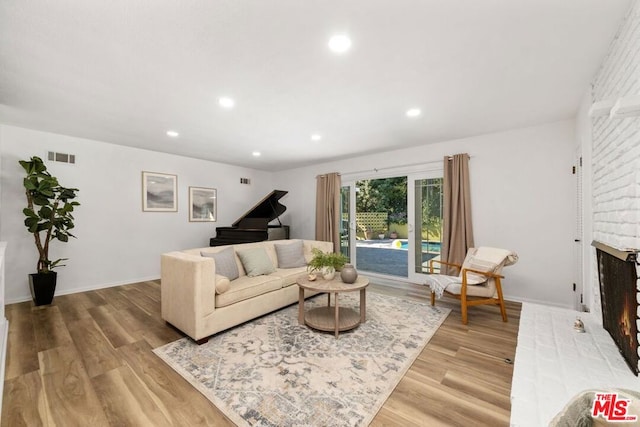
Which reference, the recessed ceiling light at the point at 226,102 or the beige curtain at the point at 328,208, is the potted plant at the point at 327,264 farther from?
the beige curtain at the point at 328,208

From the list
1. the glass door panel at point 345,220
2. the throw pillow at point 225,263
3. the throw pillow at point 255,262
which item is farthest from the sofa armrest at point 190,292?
the glass door panel at point 345,220

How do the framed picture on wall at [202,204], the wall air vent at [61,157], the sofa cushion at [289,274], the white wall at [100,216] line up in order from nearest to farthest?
the sofa cushion at [289,274]
the white wall at [100,216]
the wall air vent at [61,157]
the framed picture on wall at [202,204]

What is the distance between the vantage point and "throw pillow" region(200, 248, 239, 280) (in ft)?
9.73

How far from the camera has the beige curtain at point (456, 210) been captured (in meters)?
3.92

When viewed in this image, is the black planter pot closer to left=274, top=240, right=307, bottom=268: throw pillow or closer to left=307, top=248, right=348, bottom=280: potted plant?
left=274, top=240, right=307, bottom=268: throw pillow

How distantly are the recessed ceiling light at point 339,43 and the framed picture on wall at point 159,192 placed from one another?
4378mm

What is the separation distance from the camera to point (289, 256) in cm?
384

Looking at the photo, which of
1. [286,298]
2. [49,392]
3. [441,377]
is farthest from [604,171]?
[49,392]

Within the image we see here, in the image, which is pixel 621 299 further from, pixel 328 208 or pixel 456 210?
pixel 328 208

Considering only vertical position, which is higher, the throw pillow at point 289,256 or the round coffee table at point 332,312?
the throw pillow at point 289,256

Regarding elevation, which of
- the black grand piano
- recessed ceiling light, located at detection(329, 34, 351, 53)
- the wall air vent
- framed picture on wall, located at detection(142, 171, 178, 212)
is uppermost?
recessed ceiling light, located at detection(329, 34, 351, 53)

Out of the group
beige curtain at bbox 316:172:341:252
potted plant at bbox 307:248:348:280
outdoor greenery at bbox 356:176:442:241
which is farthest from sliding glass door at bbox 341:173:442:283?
potted plant at bbox 307:248:348:280

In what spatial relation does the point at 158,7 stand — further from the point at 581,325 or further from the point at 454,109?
the point at 581,325

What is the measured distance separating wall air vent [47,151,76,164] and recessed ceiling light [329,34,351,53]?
4.48m
